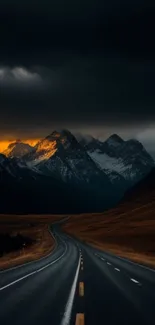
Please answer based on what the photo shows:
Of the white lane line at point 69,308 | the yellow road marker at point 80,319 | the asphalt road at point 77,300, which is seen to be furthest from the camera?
the asphalt road at point 77,300

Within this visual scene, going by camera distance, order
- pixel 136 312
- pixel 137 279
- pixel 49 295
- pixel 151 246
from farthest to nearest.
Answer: pixel 151 246
pixel 137 279
pixel 49 295
pixel 136 312

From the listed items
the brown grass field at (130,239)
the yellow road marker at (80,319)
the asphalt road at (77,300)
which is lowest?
the yellow road marker at (80,319)

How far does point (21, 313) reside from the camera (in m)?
14.2

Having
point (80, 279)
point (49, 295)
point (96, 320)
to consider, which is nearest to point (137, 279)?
point (80, 279)

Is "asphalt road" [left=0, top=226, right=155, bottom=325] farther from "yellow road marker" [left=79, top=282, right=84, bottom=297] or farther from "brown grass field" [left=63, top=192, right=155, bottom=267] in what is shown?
"brown grass field" [left=63, top=192, right=155, bottom=267]

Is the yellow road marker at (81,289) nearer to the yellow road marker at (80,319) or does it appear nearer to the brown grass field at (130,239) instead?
the yellow road marker at (80,319)

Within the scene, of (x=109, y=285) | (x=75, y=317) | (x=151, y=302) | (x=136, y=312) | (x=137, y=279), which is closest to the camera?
(x=75, y=317)

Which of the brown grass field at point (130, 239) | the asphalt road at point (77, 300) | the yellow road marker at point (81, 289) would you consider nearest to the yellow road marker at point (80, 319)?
the asphalt road at point (77, 300)

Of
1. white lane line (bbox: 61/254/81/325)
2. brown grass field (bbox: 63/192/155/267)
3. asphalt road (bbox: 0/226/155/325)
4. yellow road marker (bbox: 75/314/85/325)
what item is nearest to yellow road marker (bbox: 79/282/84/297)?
asphalt road (bbox: 0/226/155/325)

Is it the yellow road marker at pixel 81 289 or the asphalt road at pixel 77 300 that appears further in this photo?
the yellow road marker at pixel 81 289

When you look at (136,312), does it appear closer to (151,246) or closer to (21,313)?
(21,313)

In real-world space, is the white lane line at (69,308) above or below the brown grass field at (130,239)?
below

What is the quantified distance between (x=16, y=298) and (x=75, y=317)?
4361 millimetres

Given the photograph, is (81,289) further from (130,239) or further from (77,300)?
(130,239)
